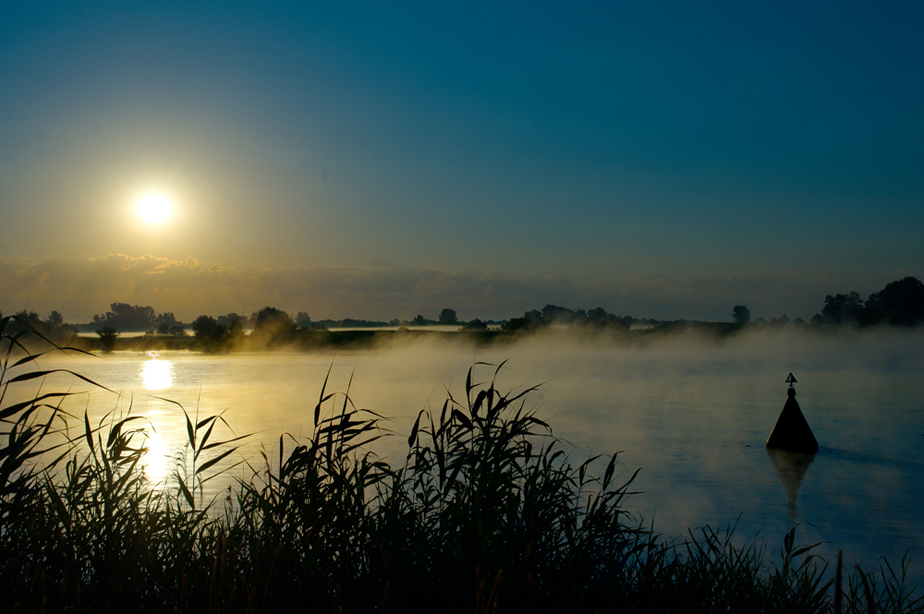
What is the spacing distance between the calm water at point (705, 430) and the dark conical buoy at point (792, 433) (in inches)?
16.9

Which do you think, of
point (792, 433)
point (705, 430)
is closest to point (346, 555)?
point (792, 433)

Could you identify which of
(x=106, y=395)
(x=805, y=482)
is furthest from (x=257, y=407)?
(x=805, y=482)

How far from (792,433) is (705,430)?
4.60 metres

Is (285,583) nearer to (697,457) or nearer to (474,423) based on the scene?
(474,423)

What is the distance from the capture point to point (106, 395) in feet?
91.8

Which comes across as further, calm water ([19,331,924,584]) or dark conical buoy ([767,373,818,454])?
dark conical buoy ([767,373,818,454])

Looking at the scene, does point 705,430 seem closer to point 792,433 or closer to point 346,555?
point 792,433

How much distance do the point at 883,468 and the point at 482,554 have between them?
14010 millimetres

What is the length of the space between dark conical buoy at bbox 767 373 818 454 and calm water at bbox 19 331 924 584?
1.41 feet

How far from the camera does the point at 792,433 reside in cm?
1417

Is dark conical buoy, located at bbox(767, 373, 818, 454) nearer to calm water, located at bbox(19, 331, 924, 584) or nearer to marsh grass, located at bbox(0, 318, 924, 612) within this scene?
calm water, located at bbox(19, 331, 924, 584)

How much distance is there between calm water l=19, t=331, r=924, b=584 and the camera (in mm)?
9750

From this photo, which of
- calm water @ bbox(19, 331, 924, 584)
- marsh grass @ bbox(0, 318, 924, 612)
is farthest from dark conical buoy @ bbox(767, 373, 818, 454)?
marsh grass @ bbox(0, 318, 924, 612)

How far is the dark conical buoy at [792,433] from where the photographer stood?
45.7ft
